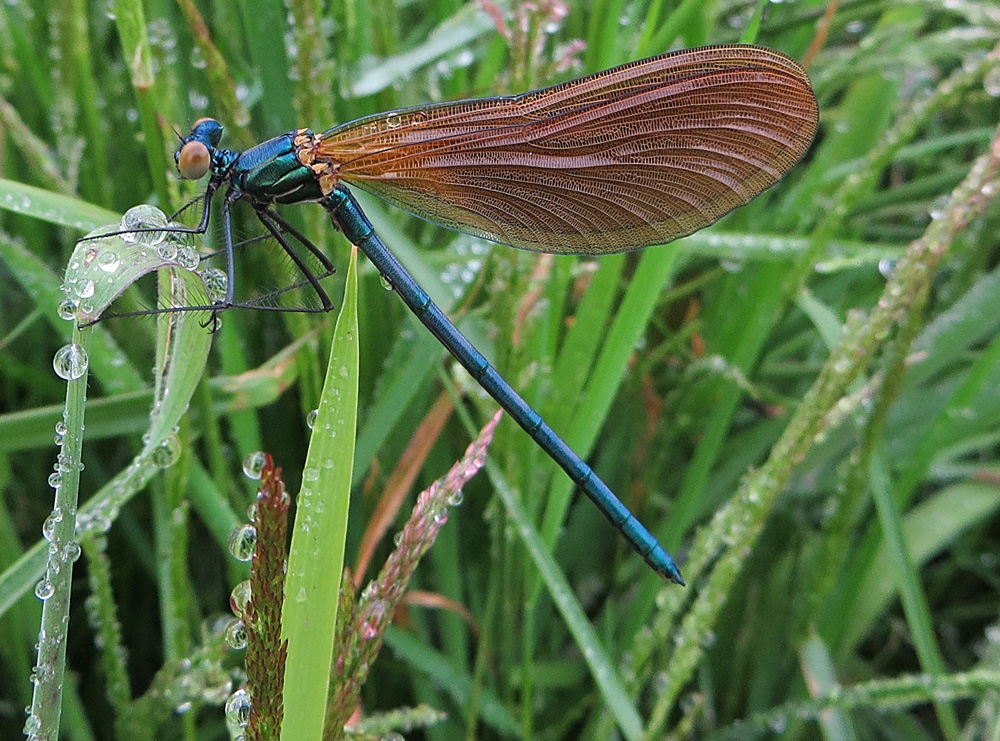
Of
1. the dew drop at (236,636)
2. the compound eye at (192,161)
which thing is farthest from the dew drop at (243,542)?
the compound eye at (192,161)

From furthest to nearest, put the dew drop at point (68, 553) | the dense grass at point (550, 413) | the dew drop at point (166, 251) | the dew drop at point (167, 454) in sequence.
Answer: the dense grass at point (550, 413)
the dew drop at point (167, 454)
the dew drop at point (166, 251)
the dew drop at point (68, 553)

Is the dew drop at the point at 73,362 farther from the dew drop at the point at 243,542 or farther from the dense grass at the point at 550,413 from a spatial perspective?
the dense grass at the point at 550,413

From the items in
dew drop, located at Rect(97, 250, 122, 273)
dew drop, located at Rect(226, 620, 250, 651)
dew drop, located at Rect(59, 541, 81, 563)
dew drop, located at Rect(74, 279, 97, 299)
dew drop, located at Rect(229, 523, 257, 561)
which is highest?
dew drop, located at Rect(97, 250, 122, 273)

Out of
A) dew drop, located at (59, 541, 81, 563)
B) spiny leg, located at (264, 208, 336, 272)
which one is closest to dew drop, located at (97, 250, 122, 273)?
dew drop, located at (59, 541, 81, 563)

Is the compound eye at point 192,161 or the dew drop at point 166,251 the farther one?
the compound eye at point 192,161

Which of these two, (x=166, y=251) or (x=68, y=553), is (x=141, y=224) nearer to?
(x=166, y=251)

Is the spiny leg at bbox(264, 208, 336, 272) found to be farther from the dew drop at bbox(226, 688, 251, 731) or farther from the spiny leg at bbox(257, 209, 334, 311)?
the dew drop at bbox(226, 688, 251, 731)

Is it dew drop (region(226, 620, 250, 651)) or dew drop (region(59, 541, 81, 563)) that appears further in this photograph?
dew drop (region(226, 620, 250, 651))
